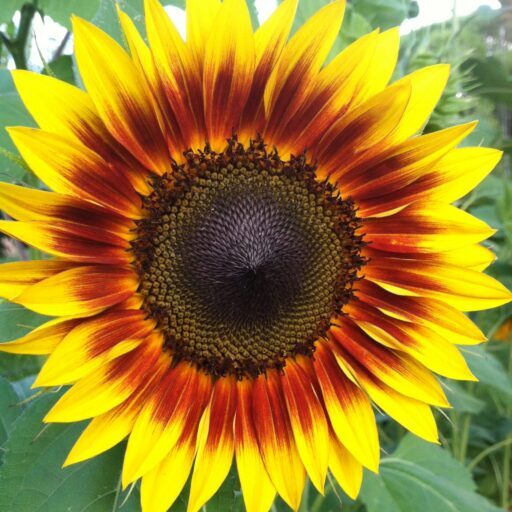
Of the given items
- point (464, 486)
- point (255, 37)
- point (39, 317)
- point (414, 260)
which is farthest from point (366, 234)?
point (464, 486)

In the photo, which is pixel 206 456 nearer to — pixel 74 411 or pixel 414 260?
pixel 74 411

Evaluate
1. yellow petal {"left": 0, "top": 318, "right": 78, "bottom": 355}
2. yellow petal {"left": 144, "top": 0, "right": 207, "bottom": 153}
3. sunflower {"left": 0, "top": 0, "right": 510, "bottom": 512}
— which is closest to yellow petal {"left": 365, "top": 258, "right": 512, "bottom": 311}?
sunflower {"left": 0, "top": 0, "right": 510, "bottom": 512}

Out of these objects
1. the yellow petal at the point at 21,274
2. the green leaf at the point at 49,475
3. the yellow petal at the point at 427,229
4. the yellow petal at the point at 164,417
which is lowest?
the green leaf at the point at 49,475

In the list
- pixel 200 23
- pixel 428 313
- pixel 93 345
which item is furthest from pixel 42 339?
pixel 428 313

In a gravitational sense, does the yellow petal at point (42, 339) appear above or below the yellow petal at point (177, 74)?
A: below

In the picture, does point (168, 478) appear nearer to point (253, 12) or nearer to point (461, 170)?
point (461, 170)

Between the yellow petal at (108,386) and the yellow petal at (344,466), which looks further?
the yellow petal at (344,466)

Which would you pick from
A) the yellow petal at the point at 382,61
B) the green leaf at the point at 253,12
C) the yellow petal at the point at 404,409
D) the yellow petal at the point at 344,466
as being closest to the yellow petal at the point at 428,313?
the yellow petal at the point at 404,409

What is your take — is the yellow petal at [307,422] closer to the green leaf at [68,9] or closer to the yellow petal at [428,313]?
the yellow petal at [428,313]
